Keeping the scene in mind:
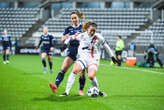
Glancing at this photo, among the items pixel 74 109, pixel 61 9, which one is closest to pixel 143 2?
pixel 61 9

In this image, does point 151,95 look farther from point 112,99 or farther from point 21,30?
point 21,30

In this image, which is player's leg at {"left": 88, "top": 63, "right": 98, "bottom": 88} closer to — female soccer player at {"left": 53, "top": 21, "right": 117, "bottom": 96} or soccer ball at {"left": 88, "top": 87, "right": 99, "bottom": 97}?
female soccer player at {"left": 53, "top": 21, "right": 117, "bottom": 96}

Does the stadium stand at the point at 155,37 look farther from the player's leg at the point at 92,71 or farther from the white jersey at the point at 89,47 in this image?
the player's leg at the point at 92,71

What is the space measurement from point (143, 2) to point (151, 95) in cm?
3666

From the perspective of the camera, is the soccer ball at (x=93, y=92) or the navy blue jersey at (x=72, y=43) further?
the navy blue jersey at (x=72, y=43)

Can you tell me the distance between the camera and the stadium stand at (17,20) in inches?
1764

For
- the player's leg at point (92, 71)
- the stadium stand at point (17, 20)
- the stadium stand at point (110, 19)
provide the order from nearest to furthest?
the player's leg at point (92, 71) → the stadium stand at point (110, 19) → the stadium stand at point (17, 20)

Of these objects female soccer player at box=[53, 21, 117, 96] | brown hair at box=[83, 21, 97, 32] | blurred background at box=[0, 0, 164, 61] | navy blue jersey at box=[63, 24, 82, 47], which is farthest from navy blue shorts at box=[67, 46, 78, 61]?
blurred background at box=[0, 0, 164, 61]

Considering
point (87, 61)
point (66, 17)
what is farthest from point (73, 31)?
point (66, 17)

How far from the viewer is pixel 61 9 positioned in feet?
154

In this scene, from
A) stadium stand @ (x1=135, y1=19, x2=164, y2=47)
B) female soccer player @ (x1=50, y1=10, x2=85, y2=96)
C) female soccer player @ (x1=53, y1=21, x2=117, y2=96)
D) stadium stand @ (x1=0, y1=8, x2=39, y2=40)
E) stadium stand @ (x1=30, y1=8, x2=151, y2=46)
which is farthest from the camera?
stadium stand @ (x1=0, y1=8, x2=39, y2=40)

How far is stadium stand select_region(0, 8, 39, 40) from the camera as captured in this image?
147ft

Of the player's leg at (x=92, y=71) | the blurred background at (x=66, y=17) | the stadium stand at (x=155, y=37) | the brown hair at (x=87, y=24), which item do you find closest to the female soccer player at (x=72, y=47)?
the brown hair at (x=87, y=24)

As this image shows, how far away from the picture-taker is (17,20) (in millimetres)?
46219
